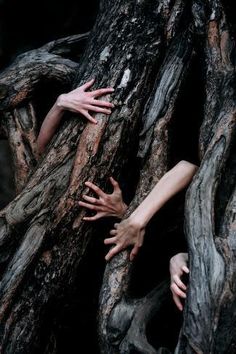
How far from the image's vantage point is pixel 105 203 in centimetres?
309

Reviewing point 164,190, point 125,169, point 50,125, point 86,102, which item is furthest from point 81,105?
point 164,190

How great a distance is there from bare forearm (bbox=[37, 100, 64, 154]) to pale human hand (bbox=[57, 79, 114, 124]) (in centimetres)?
5

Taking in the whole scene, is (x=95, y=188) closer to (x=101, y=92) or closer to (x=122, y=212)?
(x=122, y=212)

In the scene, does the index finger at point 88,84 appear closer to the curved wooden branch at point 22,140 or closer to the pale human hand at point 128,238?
the curved wooden branch at point 22,140

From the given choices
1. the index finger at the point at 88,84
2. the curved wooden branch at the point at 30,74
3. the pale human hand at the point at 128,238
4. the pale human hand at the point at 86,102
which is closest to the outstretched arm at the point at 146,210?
the pale human hand at the point at 128,238

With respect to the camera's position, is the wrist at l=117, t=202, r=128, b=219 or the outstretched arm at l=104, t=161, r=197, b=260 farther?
the wrist at l=117, t=202, r=128, b=219

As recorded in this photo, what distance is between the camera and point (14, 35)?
5.58 m

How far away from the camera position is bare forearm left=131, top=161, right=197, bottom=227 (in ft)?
9.53

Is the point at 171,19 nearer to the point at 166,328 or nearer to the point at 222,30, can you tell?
the point at 222,30

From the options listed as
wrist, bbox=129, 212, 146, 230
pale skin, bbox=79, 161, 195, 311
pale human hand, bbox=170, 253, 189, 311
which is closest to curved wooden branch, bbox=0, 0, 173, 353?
pale skin, bbox=79, 161, 195, 311

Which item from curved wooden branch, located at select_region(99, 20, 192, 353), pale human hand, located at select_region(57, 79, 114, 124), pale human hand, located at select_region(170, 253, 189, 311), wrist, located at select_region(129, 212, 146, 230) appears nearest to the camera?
pale human hand, located at select_region(170, 253, 189, 311)

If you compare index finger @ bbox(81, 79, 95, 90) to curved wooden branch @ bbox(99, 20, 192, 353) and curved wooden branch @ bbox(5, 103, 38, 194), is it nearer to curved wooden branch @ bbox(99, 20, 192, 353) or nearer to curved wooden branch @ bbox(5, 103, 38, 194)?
curved wooden branch @ bbox(99, 20, 192, 353)

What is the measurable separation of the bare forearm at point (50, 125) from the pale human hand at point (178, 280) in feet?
3.55

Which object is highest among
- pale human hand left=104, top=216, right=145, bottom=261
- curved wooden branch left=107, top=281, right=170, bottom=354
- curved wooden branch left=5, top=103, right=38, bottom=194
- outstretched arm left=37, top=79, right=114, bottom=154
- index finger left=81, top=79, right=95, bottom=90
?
index finger left=81, top=79, right=95, bottom=90
